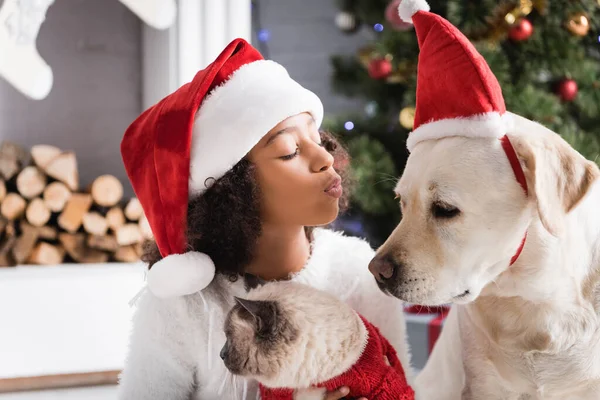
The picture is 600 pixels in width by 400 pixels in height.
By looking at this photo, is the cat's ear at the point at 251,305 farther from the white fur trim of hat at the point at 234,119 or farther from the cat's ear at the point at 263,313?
the white fur trim of hat at the point at 234,119

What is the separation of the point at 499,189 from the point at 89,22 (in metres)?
2.16

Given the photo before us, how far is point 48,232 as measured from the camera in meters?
2.61

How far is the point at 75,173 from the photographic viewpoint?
2666 millimetres

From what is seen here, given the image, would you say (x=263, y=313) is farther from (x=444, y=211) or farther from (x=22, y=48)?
(x=22, y=48)

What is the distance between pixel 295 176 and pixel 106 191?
1512 mm

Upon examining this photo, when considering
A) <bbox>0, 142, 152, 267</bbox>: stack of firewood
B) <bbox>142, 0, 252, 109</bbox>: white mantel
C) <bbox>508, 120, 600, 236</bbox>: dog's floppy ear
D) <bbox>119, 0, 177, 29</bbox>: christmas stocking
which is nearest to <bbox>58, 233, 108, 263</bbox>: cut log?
<bbox>0, 142, 152, 267</bbox>: stack of firewood

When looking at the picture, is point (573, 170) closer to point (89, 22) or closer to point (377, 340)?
point (377, 340)

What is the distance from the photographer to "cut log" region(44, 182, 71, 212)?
2602mm

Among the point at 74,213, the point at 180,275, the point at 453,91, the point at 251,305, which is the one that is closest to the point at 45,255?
the point at 74,213

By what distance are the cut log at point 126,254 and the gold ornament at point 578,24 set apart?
1.88 m

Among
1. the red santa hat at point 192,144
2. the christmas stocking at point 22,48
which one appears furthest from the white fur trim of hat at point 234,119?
the christmas stocking at point 22,48

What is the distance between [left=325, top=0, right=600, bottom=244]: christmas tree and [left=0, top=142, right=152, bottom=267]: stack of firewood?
36.8 inches

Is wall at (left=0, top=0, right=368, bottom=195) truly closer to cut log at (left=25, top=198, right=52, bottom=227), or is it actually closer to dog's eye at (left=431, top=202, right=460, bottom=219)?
cut log at (left=25, top=198, right=52, bottom=227)

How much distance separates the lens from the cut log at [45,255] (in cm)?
258
